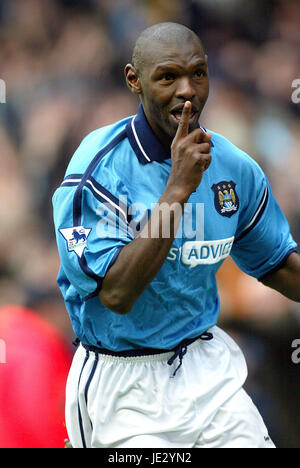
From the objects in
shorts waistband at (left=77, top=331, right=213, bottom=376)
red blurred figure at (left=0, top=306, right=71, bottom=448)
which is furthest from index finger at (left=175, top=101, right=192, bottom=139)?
red blurred figure at (left=0, top=306, right=71, bottom=448)

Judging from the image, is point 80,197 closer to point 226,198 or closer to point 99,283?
point 99,283

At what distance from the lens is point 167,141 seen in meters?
2.46

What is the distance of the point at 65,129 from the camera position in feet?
12.6

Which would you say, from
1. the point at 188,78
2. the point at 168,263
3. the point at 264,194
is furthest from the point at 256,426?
the point at 188,78

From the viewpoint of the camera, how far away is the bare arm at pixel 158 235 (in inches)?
84.1

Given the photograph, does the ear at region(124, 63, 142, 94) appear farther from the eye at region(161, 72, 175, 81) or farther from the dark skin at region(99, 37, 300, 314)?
the eye at region(161, 72, 175, 81)

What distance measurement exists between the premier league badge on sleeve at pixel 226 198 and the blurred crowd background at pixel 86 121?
1.27m

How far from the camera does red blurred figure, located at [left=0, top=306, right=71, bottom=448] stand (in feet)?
12.1

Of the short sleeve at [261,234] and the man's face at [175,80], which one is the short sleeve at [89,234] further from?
the short sleeve at [261,234]

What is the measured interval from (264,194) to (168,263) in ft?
1.78

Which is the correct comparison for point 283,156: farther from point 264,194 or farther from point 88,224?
point 88,224

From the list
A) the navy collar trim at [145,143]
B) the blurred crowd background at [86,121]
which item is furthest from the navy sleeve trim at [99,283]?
the blurred crowd background at [86,121]

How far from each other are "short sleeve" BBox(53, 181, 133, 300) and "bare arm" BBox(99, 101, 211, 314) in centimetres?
5

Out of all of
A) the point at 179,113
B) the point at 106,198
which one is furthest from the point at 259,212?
the point at 106,198
